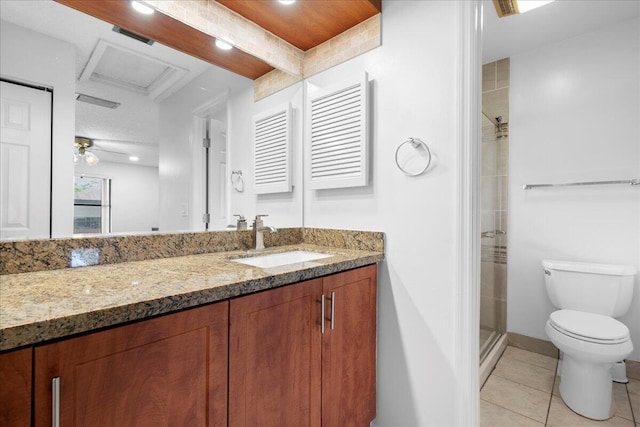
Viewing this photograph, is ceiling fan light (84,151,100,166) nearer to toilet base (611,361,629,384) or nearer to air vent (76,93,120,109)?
air vent (76,93,120,109)

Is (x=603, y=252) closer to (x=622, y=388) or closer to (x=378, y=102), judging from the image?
(x=622, y=388)

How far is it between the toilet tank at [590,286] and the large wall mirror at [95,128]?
7.56 feet

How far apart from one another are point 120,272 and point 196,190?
591 millimetres

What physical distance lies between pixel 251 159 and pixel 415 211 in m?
0.98

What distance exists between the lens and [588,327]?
167 cm

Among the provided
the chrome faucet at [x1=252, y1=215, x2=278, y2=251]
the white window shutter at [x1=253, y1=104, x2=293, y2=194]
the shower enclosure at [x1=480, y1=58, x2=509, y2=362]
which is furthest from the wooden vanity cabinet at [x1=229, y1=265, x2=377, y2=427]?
the shower enclosure at [x1=480, y1=58, x2=509, y2=362]

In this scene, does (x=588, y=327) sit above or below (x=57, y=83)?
below

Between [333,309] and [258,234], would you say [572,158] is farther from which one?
[258,234]

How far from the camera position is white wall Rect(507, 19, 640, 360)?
199 cm

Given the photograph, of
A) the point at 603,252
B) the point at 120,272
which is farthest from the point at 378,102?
the point at 603,252

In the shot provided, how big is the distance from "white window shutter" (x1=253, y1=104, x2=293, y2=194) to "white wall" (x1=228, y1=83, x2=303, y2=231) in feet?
0.12

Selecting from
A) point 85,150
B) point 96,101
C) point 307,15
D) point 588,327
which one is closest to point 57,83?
point 96,101

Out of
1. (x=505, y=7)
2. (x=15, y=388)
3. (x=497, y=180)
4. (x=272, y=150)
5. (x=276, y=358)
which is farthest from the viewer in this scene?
(x=497, y=180)

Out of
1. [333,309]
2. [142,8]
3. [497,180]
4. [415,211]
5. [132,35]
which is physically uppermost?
[142,8]
